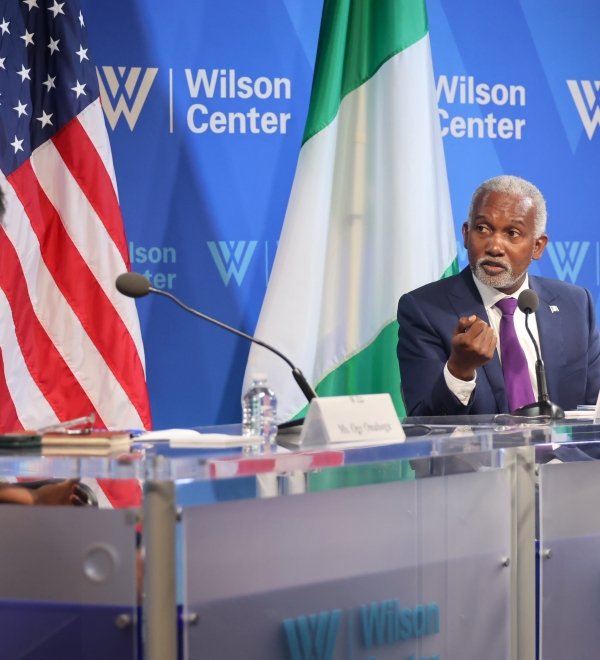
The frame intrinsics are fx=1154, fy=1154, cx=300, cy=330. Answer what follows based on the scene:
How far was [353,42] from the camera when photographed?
15.6 ft

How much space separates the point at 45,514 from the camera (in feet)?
5.94

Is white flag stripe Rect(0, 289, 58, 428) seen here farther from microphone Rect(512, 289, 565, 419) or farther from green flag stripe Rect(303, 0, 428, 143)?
microphone Rect(512, 289, 565, 419)

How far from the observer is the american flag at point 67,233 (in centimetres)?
438

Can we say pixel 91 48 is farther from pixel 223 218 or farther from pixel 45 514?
pixel 45 514

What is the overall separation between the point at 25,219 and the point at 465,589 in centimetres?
259

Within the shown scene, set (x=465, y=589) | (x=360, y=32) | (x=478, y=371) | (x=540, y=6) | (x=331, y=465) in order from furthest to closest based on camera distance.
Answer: (x=540, y=6) → (x=360, y=32) → (x=478, y=371) → (x=465, y=589) → (x=331, y=465)

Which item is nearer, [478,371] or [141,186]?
[478,371]

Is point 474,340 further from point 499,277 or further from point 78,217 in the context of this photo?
point 78,217

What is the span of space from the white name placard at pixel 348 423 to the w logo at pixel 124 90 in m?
2.88

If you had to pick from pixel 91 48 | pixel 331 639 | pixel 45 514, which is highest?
pixel 91 48

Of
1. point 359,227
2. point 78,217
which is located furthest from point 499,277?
point 78,217

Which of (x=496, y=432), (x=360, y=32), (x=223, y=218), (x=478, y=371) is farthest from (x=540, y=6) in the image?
(x=496, y=432)

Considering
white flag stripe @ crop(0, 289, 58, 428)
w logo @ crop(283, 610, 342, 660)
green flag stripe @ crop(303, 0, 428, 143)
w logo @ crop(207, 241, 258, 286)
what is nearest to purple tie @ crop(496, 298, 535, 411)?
green flag stripe @ crop(303, 0, 428, 143)

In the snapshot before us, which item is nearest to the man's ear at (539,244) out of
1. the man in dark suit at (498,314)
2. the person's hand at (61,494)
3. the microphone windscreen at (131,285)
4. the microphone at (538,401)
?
the man in dark suit at (498,314)
